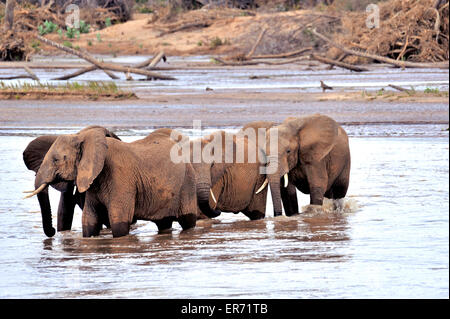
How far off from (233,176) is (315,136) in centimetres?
108

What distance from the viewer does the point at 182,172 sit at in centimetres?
921

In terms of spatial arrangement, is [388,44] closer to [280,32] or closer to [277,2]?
[280,32]

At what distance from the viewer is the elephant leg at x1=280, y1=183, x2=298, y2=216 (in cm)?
1088

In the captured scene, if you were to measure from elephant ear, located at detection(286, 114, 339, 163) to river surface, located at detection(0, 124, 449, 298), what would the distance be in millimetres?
627

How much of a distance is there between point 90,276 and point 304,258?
5.53 feet

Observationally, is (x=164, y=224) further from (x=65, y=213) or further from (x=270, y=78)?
(x=270, y=78)

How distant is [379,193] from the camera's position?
11.7 m

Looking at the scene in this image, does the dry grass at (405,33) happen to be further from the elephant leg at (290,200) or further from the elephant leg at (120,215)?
the elephant leg at (120,215)

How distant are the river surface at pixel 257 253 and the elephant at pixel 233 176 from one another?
176 millimetres

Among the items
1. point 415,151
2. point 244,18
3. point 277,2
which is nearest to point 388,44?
point 244,18

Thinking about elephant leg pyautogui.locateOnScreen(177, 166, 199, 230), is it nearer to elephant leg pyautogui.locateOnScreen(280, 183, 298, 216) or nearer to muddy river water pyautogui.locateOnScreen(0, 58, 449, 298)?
muddy river water pyautogui.locateOnScreen(0, 58, 449, 298)

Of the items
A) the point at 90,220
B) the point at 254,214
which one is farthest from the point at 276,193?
the point at 90,220

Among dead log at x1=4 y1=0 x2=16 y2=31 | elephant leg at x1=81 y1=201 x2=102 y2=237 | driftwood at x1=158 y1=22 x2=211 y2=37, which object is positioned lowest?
elephant leg at x1=81 y1=201 x2=102 y2=237

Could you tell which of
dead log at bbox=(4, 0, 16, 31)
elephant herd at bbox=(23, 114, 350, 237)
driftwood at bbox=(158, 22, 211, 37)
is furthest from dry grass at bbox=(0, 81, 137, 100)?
driftwood at bbox=(158, 22, 211, 37)
